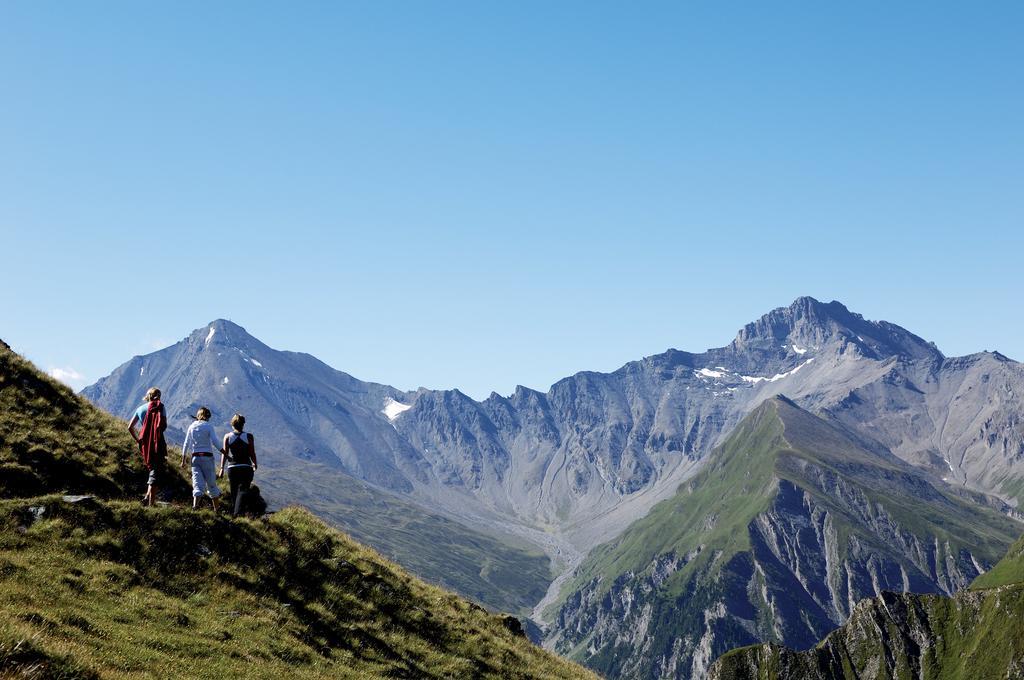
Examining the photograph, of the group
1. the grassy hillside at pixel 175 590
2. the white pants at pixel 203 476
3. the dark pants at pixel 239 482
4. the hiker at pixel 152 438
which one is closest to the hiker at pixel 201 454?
the white pants at pixel 203 476

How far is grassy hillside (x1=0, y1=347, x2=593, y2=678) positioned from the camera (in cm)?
1920

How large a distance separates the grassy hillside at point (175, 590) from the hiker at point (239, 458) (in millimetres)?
1431

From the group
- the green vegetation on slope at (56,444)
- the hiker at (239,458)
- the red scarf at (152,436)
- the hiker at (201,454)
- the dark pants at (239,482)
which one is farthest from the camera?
the green vegetation on slope at (56,444)

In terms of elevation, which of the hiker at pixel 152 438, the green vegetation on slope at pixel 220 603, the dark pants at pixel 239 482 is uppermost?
the hiker at pixel 152 438

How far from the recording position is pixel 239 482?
98.7 feet

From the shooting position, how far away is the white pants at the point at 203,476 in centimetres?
2945

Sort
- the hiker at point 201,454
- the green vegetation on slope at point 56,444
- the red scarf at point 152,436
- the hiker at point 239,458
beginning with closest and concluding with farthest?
the hiker at point 201,454 → the hiker at point 239,458 → the red scarf at point 152,436 → the green vegetation on slope at point 56,444

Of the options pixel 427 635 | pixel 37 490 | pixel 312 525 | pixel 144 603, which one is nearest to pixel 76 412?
pixel 37 490

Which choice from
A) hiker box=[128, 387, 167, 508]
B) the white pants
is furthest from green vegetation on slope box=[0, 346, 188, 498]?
the white pants

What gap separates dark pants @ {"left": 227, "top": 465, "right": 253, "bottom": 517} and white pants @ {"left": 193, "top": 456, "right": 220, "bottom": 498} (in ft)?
2.17

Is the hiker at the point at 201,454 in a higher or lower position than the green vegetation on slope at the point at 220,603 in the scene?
higher

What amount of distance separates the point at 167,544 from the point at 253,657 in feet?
22.4

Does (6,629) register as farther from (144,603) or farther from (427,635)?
(427,635)

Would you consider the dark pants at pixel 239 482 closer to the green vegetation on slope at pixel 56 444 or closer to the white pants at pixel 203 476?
the white pants at pixel 203 476
